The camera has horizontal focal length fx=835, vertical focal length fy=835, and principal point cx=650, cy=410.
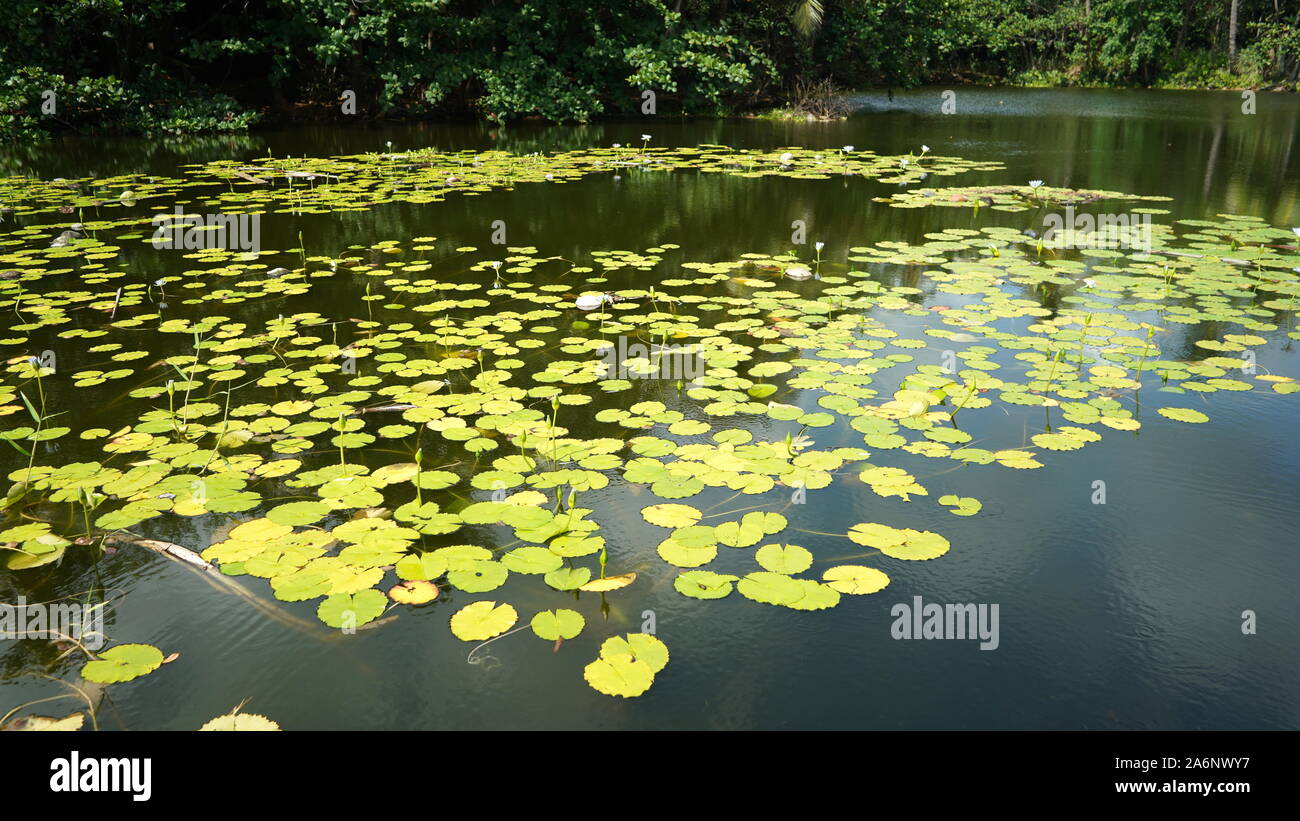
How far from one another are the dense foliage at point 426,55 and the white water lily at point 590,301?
9.22 metres

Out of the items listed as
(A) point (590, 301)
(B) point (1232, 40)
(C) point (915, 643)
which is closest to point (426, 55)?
(A) point (590, 301)

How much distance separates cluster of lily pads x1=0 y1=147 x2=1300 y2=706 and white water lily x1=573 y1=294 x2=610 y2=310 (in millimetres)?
18

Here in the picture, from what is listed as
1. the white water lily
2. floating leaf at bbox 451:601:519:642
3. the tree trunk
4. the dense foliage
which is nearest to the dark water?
floating leaf at bbox 451:601:519:642

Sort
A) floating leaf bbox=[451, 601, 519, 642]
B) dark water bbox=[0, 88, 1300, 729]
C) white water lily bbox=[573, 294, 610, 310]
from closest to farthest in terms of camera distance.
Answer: dark water bbox=[0, 88, 1300, 729]
floating leaf bbox=[451, 601, 519, 642]
white water lily bbox=[573, 294, 610, 310]

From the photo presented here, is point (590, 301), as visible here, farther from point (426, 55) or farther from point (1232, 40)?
point (1232, 40)

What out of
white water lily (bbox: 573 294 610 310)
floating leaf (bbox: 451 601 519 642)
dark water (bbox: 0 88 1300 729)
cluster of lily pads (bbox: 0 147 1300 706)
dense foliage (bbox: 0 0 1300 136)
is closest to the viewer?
dark water (bbox: 0 88 1300 729)

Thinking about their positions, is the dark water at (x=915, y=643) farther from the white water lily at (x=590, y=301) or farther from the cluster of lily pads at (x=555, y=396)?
the white water lily at (x=590, y=301)

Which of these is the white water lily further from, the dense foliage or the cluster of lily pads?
the dense foliage

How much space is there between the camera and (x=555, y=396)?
2.45 meters

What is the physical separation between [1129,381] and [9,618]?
11.1 feet

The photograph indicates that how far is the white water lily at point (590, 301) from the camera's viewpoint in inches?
151

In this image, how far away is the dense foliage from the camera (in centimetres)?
1063

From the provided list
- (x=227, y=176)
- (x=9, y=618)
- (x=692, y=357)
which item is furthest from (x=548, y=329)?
(x=227, y=176)
